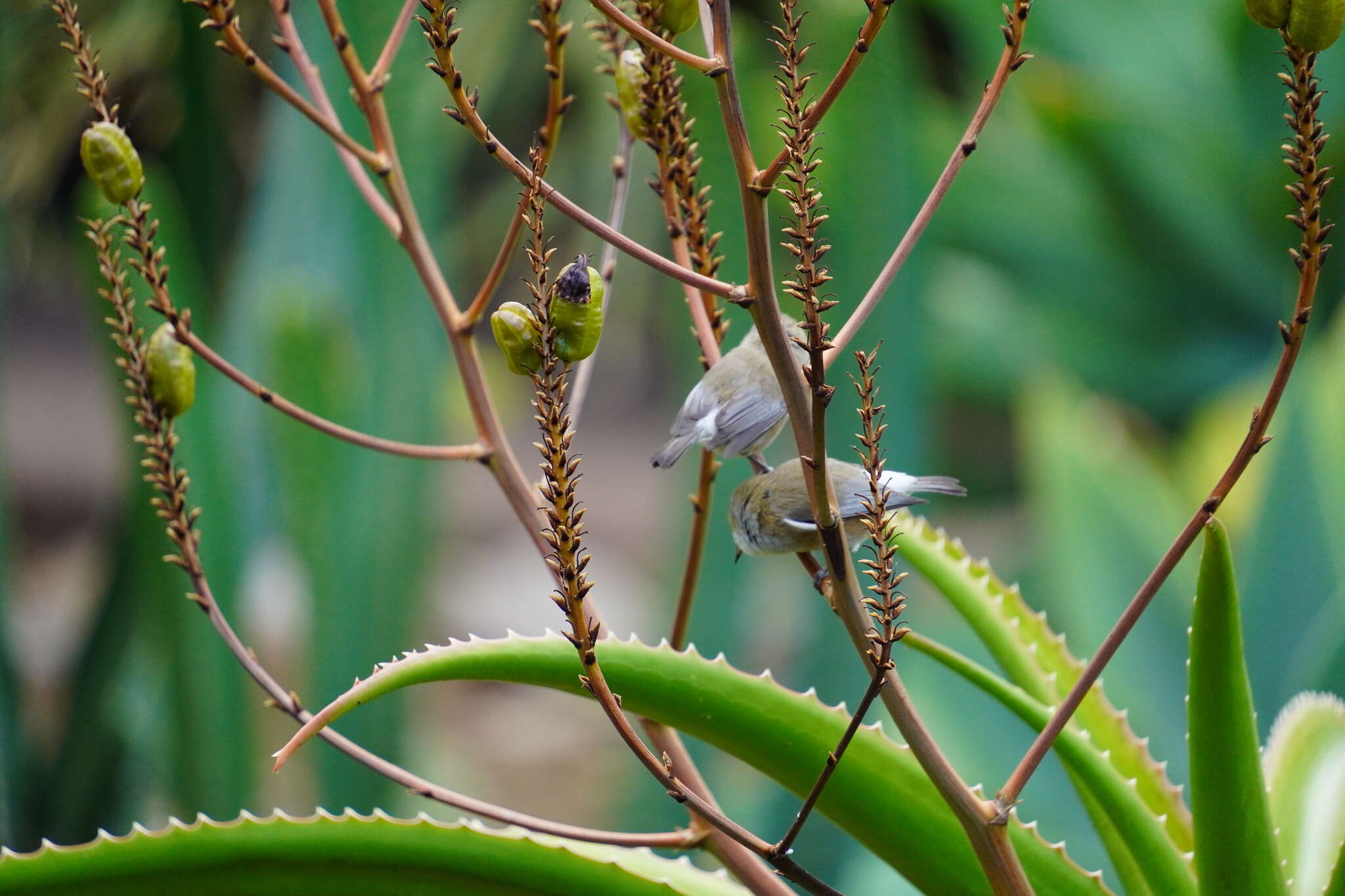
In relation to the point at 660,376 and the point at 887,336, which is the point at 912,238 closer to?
the point at 887,336

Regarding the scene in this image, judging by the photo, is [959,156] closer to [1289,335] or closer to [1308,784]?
[1289,335]

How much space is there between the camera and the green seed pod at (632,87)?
603 millimetres

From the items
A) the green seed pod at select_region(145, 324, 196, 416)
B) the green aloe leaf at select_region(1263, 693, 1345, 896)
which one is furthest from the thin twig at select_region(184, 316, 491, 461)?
the green aloe leaf at select_region(1263, 693, 1345, 896)

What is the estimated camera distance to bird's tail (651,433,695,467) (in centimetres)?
73

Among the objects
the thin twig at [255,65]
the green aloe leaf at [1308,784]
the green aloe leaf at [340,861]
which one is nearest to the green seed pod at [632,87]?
the thin twig at [255,65]

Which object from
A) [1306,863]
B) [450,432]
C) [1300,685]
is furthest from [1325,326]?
[450,432]

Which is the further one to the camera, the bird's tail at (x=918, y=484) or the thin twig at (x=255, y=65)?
the bird's tail at (x=918, y=484)

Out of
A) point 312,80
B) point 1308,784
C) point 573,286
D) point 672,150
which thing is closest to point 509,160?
point 573,286

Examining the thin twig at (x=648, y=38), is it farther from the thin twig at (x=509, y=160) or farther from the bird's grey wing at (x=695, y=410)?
the bird's grey wing at (x=695, y=410)

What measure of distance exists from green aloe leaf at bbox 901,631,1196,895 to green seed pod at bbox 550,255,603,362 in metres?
0.22

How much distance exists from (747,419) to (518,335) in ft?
1.06

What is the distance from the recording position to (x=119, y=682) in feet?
5.67

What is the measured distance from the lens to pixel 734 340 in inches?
60.0

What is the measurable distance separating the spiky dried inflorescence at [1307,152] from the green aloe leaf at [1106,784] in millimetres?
228
